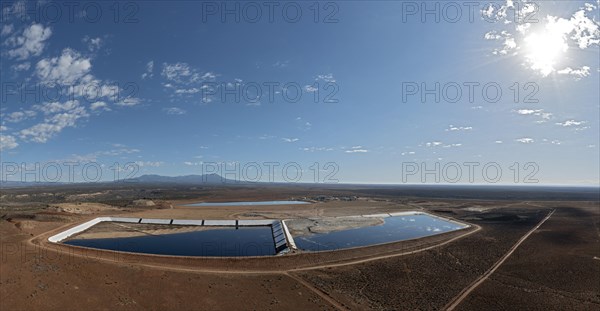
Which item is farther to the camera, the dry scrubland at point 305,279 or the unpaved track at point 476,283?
the unpaved track at point 476,283

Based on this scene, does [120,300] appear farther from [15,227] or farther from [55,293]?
[15,227]

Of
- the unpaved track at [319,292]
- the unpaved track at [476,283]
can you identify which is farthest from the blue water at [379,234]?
the unpaved track at [476,283]

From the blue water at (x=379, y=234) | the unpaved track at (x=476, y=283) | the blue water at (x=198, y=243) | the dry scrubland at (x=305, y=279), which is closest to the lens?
the dry scrubland at (x=305, y=279)

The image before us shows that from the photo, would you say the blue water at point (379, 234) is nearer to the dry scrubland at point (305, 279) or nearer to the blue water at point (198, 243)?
the blue water at point (198, 243)

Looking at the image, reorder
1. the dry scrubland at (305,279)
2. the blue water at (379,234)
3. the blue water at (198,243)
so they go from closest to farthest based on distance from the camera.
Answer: the dry scrubland at (305,279) → the blue water at (198,243) → the blue water at (379,234)

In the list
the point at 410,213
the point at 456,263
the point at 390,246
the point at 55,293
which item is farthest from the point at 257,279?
the point at 410,213
